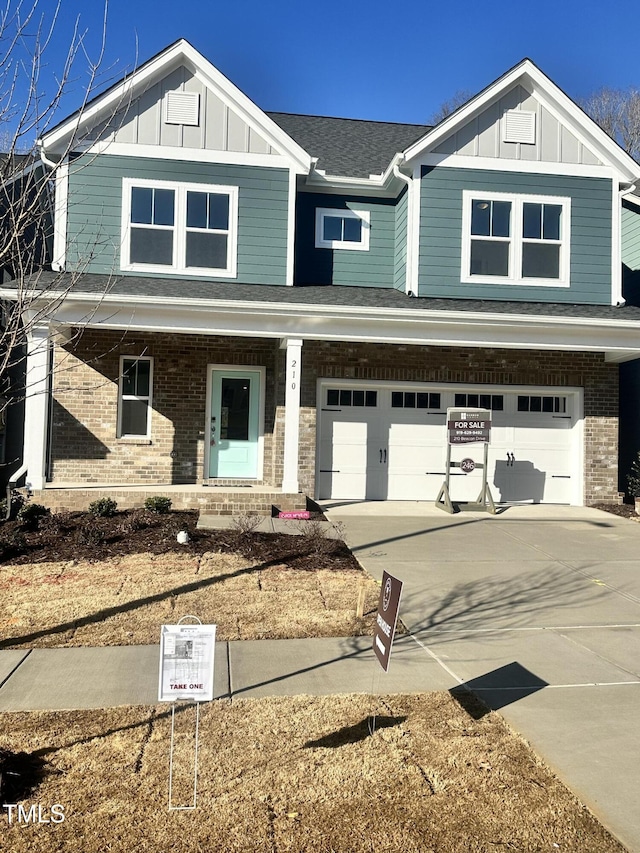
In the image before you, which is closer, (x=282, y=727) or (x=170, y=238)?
(x=282, y=727)

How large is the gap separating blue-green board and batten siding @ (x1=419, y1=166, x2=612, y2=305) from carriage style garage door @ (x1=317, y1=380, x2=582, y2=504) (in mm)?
1902

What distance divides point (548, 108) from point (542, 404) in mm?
5627

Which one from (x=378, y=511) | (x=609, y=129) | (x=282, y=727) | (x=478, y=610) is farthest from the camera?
(x=609, y=129)

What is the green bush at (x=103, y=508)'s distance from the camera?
1084cm

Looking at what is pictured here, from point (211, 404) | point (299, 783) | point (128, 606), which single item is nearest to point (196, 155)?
point (211, 404)

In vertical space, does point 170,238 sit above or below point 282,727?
above

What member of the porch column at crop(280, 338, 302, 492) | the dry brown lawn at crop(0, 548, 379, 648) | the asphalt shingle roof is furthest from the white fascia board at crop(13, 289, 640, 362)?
the dry brown lawn at crop(0, 548, 379, 648)

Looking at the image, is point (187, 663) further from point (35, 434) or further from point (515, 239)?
point (515, 239)

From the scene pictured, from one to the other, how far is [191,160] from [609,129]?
20979mm

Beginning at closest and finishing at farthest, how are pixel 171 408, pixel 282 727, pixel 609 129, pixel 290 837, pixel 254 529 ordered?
pixel 290 837 < pixel 282 727 < pixel 254 529 < pixel 171 408 < pixel 609 129

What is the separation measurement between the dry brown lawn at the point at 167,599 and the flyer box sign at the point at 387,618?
1757 millimetres

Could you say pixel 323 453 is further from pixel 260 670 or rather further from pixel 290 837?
pixel 290 837

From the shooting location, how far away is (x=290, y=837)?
10.8ft

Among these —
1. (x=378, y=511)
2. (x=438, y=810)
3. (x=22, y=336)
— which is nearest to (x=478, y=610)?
(x=438, y=810)
